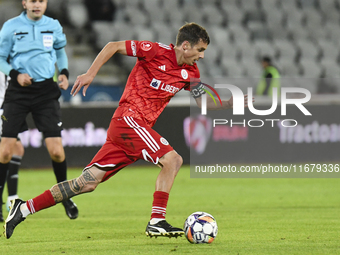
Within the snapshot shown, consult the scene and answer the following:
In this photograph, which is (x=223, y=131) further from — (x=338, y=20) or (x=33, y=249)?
(x=338, y=20)

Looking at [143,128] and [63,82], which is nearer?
[143,128]

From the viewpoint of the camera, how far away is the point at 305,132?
38.9ft

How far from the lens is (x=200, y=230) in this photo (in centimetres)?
421

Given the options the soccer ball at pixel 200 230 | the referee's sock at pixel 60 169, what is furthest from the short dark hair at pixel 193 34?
the referee's sock at pixel 60 169

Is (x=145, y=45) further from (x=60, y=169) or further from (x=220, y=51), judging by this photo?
(x=220, y=51)

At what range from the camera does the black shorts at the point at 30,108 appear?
5.48m

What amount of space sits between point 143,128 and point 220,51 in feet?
43.0

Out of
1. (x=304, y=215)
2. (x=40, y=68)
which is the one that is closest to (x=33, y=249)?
(x=40, y=68)

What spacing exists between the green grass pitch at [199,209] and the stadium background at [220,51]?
6.05ft

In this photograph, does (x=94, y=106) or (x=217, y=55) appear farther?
(x=217, y=55)

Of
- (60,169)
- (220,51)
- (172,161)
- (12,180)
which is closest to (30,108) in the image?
(60,169)

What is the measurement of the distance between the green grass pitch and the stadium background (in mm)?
1843

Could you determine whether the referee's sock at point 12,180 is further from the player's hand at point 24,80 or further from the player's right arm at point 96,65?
the player's right arm at point 96,65

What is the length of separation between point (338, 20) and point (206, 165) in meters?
10.3
